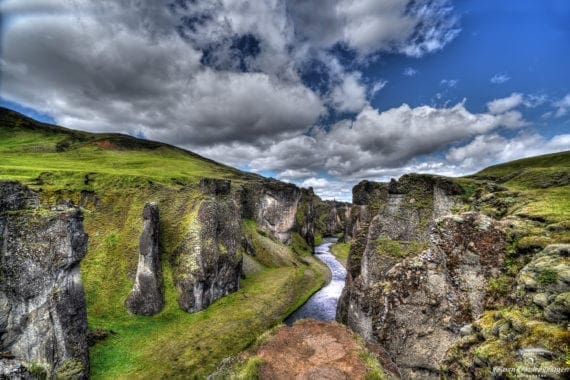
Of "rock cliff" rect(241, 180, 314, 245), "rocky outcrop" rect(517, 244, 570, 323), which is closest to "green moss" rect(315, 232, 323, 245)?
"rock cliff" rect(241, 180, 314, 245)

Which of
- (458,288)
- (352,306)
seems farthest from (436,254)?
(352,306)

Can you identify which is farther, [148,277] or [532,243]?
[148,277]

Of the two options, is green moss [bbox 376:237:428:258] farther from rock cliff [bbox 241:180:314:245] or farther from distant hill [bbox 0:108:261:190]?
rock cliff [bbox 241:180:314:245]

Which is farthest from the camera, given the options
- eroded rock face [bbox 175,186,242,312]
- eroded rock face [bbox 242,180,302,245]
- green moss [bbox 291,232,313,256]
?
green moss [bbox 291,232,313,256]

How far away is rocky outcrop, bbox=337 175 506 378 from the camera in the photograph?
1720cm

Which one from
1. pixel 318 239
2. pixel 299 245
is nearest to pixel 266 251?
pixel 299 245

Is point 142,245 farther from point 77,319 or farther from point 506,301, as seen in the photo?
point 506,301

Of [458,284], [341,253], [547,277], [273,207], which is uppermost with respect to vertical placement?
[273,207]

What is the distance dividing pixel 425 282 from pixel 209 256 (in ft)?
109

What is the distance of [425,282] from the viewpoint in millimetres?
19906


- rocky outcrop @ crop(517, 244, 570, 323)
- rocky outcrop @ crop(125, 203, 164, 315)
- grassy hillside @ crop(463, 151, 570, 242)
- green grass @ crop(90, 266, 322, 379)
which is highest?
grassy hillside @ crop(463, 151, 570, 242)

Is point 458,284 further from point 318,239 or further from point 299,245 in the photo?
point 318,239

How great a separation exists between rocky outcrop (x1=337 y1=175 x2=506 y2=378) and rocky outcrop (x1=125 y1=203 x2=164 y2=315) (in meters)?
26.8

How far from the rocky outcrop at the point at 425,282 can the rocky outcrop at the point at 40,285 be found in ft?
89.1
